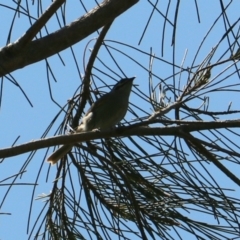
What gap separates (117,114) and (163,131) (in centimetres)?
192

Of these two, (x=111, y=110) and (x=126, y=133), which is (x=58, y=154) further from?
(x=111, y=110)

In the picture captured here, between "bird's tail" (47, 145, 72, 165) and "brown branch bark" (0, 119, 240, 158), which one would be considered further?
"bird's tail" (47, 145, 72, 165)

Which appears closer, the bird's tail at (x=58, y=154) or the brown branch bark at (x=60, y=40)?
the brown branch bark at (x=60, y=40)

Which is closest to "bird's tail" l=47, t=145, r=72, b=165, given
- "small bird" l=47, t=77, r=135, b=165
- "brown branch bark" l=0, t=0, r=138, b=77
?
"small bird" l=47, t=77, r=135, b=165

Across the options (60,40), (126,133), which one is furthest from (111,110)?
(60,40)

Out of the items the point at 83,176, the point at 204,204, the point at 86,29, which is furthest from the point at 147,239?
the point at 86,29

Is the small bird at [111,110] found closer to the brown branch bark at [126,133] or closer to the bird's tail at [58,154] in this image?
the bird's tail at [58,154]

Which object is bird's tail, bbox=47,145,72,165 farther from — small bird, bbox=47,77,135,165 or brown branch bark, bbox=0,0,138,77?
brown branch bark, bbox=0,0,138,77

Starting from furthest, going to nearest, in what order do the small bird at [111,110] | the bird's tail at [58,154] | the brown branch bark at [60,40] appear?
the small bird at [111,110] → the bird's tail at [58,154] → the brown branch bark at [60,40]

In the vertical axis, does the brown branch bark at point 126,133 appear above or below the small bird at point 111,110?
below

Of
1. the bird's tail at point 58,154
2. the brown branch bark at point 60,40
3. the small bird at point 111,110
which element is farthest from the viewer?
the small bird at point 111,110

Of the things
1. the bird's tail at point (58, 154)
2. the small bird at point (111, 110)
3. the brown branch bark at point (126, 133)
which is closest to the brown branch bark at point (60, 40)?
the brown branch bark at point (126, 133)

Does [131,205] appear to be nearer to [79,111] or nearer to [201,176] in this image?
[201,176]

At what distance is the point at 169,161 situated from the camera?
8.33 ft
